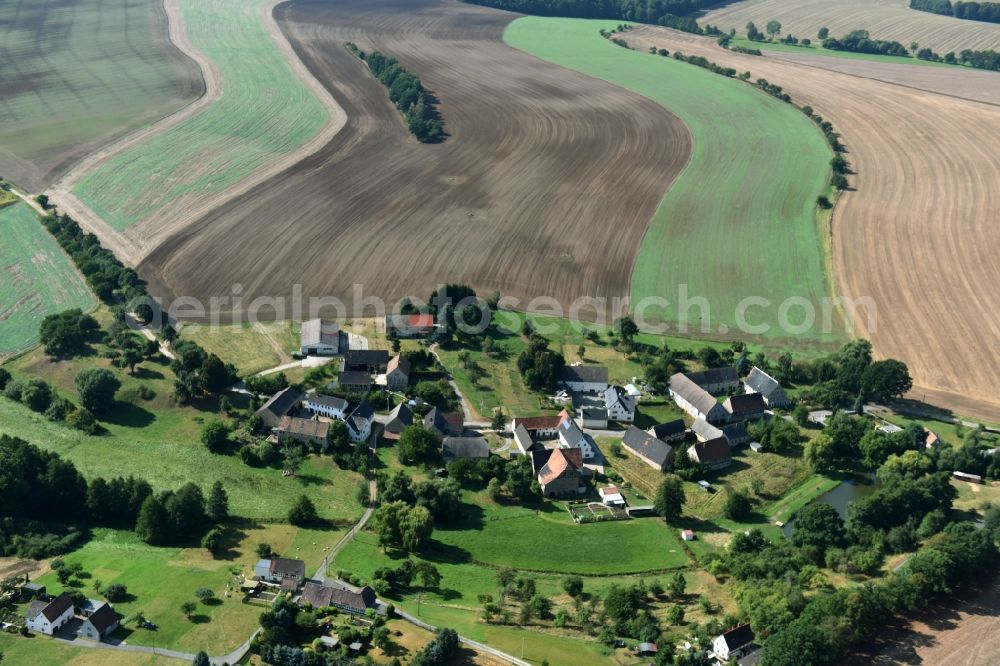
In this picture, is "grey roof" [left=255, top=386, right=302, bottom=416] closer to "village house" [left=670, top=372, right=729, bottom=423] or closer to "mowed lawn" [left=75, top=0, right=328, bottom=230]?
"village house" [left=670, top=372, right=729, bottom=423]

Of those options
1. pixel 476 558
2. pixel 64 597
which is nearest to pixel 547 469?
pixel 476 558

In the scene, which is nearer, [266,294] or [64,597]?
[64,597]

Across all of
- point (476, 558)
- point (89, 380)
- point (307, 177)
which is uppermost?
point (307, 177)

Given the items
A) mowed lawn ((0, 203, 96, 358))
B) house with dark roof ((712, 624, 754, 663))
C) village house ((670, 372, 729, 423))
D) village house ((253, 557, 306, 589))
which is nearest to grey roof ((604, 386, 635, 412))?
village house ((670, 372, 729, 423))

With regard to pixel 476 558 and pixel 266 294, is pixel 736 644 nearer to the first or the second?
pixel 476 558

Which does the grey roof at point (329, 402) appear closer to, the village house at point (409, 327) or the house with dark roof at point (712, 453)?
the village house at point (409, 327)

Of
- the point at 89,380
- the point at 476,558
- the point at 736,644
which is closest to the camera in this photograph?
the point at 736,644

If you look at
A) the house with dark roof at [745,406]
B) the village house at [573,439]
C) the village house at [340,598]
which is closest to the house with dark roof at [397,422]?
the village house at [573,439]
